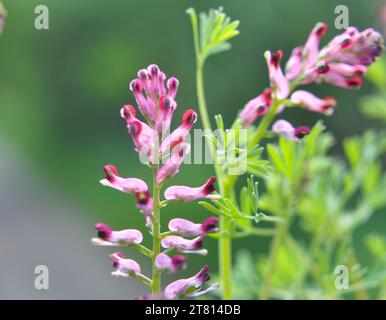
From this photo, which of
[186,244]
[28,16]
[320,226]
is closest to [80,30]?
[28,16]

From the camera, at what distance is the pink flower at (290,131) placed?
3.08 feet

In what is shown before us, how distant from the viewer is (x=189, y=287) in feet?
2.52

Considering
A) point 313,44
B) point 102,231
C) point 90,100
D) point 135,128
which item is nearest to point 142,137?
point 135,128

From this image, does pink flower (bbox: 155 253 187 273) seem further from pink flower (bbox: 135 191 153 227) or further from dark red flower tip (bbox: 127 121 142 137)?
dark red flower tip (bbox: 127 121 142 137)

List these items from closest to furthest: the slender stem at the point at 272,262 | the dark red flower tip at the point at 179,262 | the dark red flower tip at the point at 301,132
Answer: the dark red flower tip at the point at 179,262
the dark red flower tip at the point at 301,132
the slender stem at the point at 272,262

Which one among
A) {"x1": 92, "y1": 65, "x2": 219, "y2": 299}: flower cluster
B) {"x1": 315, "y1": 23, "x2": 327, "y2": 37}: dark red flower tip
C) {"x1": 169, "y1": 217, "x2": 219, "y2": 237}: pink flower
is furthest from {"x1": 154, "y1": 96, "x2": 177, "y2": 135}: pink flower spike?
{"x1": 315, "y1": 23, "x2": 327, "y2": 37}: dark red flower tip

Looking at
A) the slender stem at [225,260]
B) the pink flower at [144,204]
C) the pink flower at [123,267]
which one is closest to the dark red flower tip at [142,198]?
the pink flower at [144,204]

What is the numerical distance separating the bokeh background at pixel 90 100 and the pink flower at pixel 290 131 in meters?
4.26

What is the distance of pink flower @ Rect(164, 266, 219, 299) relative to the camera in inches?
30.2

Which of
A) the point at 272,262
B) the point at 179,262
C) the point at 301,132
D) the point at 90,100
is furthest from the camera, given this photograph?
the point at 90,100

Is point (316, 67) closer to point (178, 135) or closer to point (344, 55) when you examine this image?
point (344, 55)

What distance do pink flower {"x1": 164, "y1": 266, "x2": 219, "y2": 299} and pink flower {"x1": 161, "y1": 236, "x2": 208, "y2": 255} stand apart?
0.09 feet

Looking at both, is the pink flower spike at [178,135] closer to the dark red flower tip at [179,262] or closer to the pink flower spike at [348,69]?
the dark red flower tip at [179,262]

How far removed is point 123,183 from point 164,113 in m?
0.11
